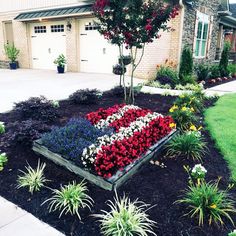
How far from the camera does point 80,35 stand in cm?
1364

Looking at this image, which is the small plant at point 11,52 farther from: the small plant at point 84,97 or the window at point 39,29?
the small plant at point 84,97

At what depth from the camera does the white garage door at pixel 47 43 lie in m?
14.4

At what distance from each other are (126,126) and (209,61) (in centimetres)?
1236

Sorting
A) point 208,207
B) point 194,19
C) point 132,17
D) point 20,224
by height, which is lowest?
point 20,224

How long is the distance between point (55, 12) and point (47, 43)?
210 centimetres

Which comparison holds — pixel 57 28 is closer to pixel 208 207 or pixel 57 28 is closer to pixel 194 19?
pixel 194 19

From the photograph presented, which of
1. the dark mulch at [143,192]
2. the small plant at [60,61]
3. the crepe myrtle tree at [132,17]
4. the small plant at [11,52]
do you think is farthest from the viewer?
the small plant at [11,52]

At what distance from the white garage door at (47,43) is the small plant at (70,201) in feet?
41.6

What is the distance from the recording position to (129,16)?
18.0 feet

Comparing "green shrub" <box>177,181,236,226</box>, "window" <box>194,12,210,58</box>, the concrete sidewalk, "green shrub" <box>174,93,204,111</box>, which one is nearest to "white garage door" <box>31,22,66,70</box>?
"window" <box>194,12,210,58</box>

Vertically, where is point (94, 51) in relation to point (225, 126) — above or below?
above

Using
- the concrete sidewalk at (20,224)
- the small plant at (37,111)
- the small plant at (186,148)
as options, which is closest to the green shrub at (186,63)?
Result: the small plant at (37,111)

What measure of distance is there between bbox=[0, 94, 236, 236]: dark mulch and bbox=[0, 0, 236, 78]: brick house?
778 cm

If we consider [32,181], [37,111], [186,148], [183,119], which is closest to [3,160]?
[32,181]
